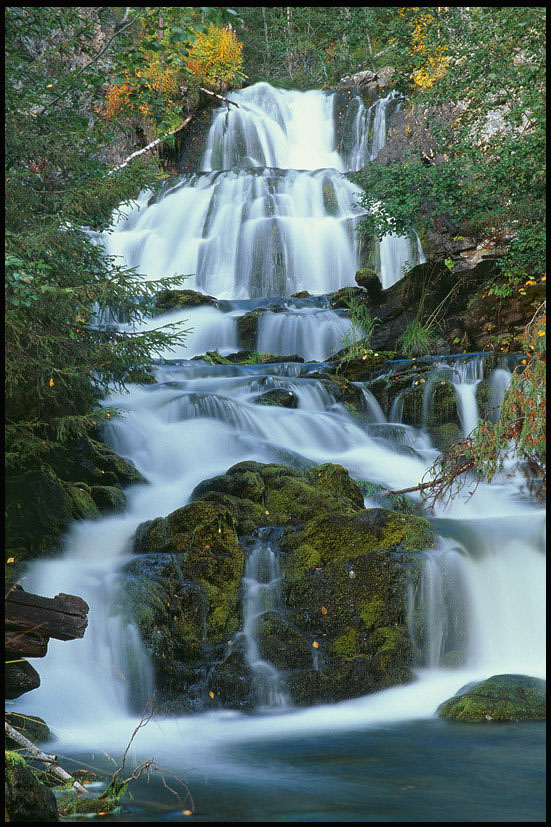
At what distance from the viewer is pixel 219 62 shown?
81.4ft

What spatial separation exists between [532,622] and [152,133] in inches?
815

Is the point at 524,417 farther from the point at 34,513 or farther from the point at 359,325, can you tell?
the point at 359,325

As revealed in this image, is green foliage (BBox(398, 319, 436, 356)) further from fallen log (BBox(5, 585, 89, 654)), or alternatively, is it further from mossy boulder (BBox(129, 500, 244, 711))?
fallen log (BBox(5, 585, 89, 654))

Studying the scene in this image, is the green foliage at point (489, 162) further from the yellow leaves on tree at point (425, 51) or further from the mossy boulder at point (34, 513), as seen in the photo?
the mossy boulder at point (34, 513)

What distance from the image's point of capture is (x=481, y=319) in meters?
13.4

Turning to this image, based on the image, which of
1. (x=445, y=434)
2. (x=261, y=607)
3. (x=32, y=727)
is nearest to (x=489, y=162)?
(x=445, y=434)

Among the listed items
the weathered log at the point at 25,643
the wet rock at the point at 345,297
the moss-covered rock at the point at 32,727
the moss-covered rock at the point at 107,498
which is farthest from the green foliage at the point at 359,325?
the weathered log at the point at 25,643

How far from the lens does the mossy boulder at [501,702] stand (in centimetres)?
527

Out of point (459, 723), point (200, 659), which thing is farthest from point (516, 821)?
point (200, 659)

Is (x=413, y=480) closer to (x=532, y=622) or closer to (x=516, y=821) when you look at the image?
(x=532, y=622)

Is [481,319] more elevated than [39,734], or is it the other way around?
[481,319]

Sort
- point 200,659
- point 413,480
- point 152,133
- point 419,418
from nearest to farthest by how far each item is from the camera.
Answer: point 200,659, point 413,480, point 419,418, point 152,133

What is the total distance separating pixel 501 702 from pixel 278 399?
20.7ft

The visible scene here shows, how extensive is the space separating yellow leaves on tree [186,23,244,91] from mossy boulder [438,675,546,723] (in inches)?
892
